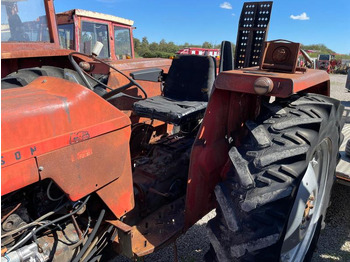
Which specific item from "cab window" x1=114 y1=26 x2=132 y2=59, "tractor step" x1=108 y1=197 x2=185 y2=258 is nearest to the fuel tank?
"tractor step" x1=108 y1=197 x2=185 y2=258

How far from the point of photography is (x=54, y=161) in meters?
1.13

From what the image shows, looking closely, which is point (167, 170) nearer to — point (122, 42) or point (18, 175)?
point (18, 175)

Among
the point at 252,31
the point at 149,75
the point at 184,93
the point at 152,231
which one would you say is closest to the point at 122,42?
the point at 149,75

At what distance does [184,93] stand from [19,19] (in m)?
1.50

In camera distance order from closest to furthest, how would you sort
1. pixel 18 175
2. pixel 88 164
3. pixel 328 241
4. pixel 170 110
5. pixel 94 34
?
1. pixel 18 175
2. pixel 88 164
3. pixel 170 110
4. pixel 328 241
5. pixel 94 34

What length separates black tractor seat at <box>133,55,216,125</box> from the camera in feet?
7.16

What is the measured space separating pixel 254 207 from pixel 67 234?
895 millimetres

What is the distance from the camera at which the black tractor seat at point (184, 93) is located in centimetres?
218

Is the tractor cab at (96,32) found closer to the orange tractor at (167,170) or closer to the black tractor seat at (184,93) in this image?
the black tractor seat at (184,93)

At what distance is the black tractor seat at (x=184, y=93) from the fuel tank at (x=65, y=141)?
0.79m

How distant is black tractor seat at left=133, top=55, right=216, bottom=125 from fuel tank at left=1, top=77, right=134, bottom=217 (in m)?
0.79

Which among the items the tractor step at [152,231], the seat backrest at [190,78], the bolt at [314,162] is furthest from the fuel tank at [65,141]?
the seat backrest at [190,78]

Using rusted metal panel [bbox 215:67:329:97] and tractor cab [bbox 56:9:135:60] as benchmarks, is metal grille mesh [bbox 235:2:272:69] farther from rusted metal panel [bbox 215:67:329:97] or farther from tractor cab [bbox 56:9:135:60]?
tractor cab [bbox 56:9:135:60]

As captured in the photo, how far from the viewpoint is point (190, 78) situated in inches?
98.9
